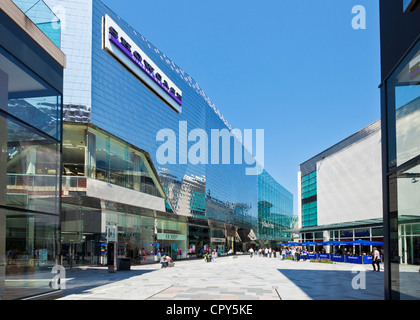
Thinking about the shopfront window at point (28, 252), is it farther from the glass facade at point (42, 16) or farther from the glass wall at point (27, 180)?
the glass facade at point (42, 16)

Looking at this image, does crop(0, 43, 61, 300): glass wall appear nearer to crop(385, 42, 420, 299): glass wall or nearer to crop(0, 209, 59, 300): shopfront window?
crop(0, 209, 59, 300): shopfront window

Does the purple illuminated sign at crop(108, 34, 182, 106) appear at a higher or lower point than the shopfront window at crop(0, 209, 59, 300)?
higher

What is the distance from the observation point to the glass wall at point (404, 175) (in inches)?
428

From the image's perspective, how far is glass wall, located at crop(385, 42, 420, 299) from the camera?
10.9 meters

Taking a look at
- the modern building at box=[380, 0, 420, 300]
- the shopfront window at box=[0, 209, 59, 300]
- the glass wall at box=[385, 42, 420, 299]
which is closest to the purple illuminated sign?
the shopfront window at box=[0, 209, 59, 300]

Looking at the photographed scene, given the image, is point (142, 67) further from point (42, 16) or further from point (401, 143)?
point (401, 143)

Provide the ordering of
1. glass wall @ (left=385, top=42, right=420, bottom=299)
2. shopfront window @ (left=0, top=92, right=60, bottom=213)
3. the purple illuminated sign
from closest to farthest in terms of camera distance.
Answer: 1. glass wall @ (left=385, top=42, right=420, bottom=299)
2. shopfront window @ (left=0, top=92, right=60, bottom=213)
3. the purple illuminated sign

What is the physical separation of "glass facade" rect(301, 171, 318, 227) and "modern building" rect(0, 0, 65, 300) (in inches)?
2135

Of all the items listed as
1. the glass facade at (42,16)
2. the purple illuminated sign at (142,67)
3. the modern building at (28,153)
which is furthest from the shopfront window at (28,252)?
the purple illuminated sign at (142,67)

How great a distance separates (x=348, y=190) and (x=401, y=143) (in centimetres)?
4047

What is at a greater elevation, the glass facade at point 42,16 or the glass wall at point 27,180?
the glass facade at point 42,16

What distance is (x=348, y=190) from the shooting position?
1971 inches

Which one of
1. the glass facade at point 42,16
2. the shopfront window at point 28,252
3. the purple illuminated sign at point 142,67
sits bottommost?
the shopfront window at point 28,252

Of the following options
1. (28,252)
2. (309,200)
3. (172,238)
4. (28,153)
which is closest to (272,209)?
(309,200)
